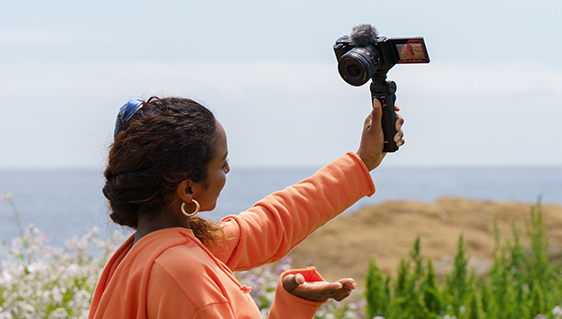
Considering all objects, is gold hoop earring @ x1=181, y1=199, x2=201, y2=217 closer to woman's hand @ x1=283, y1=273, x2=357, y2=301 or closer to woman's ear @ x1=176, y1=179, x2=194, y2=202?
woman's ear @ x1=176, y1=179, x2=194, y2=202

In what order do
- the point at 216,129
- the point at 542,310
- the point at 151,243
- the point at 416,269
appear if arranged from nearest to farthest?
the point at 151,243
the point at 216,129
the point at 542,310
the point at 416,269

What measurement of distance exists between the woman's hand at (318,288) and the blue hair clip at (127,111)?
0.57 metres

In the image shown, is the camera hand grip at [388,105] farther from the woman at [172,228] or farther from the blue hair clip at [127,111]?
the blue hair clip at [127,111]

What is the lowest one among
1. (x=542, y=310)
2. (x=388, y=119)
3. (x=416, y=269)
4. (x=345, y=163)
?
(x=542, y=310)

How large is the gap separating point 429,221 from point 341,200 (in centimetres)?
634

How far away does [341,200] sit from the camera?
5.43 ft

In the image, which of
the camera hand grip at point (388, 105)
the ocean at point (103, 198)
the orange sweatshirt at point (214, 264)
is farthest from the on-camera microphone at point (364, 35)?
the ocean at point (103, 198)

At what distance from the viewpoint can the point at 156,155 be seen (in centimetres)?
118

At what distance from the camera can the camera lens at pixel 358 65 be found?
146cm

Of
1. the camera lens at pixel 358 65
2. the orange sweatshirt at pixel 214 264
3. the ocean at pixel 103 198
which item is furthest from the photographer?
the ocean at pixel 103 198

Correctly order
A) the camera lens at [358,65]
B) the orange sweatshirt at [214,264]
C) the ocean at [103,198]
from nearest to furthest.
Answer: the orange sweatshirt at [214,264] → the camera lens at [358,65] → the ocean at [103,198]

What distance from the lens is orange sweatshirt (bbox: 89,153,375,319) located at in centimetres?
112

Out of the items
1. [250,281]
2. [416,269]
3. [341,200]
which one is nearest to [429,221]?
[416,269]

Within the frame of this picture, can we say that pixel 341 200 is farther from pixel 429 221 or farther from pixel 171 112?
pixel 429 221
